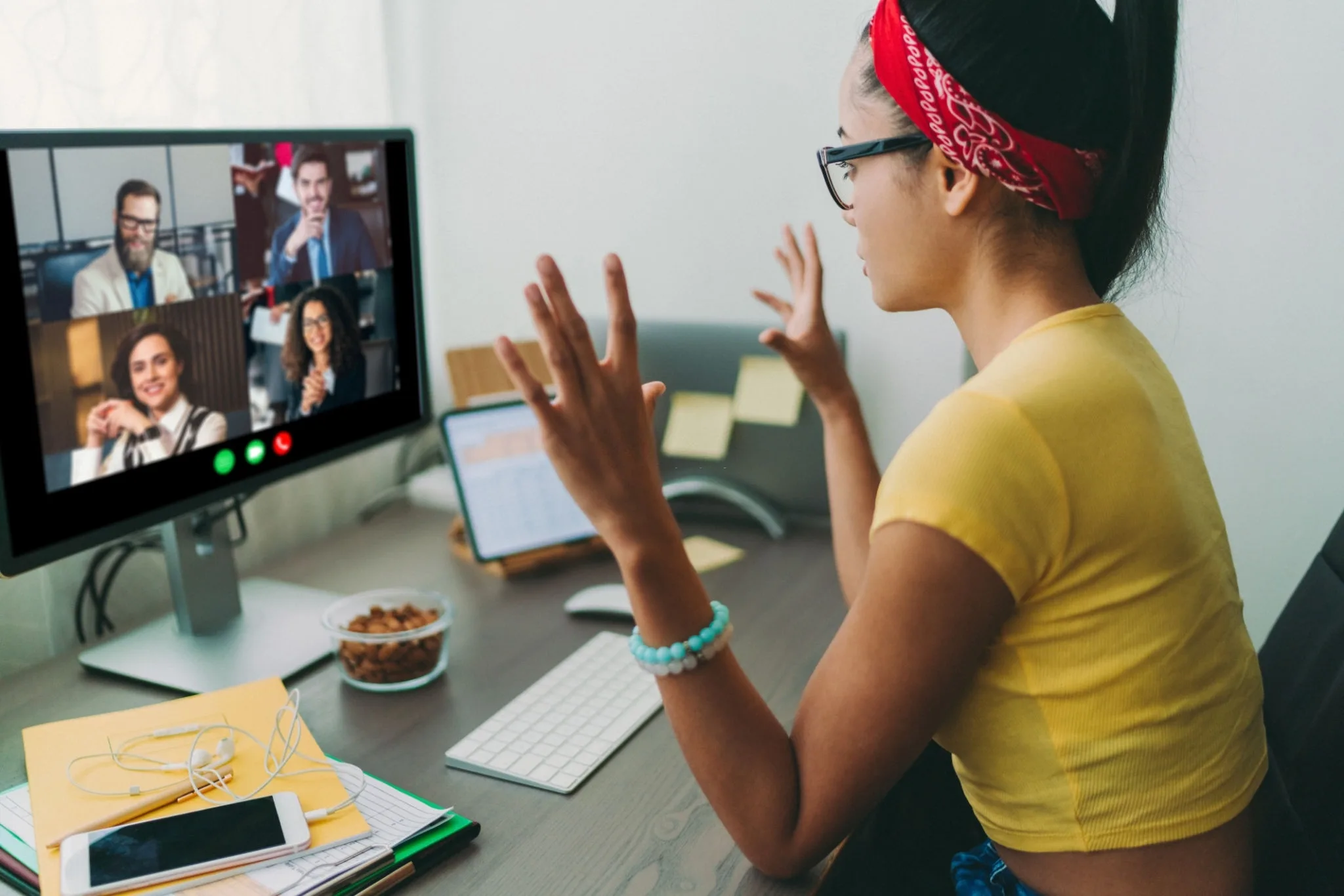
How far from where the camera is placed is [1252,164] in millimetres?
1379

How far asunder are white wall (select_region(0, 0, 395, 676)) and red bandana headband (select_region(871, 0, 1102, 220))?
2.31ft

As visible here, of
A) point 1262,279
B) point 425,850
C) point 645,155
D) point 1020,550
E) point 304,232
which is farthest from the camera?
point 645,155

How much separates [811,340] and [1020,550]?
1.66 feet

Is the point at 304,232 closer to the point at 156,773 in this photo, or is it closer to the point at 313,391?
the point at 313,391

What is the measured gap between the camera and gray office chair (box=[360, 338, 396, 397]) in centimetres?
126

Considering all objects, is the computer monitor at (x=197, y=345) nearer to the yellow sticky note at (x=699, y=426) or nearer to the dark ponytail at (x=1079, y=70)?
the yellow sticky note at (x=699, y=426)

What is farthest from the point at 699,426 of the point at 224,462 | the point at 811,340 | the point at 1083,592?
the point at 1083,592

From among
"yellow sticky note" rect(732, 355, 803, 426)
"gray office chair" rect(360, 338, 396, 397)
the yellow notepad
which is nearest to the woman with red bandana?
the yellow notepad

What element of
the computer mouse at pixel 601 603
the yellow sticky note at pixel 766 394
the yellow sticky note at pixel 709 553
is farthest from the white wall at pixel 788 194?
the computer mouse at pixel 601 603

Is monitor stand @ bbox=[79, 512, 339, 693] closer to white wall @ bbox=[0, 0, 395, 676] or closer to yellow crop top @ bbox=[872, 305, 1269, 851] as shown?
white wall @ bbox=[0, 0, 395, 676]

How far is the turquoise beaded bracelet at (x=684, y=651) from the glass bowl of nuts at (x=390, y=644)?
0.37 metres

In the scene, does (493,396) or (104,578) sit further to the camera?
(493,396)

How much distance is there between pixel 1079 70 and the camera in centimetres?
77

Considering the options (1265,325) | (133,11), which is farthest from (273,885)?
(1265,325)
